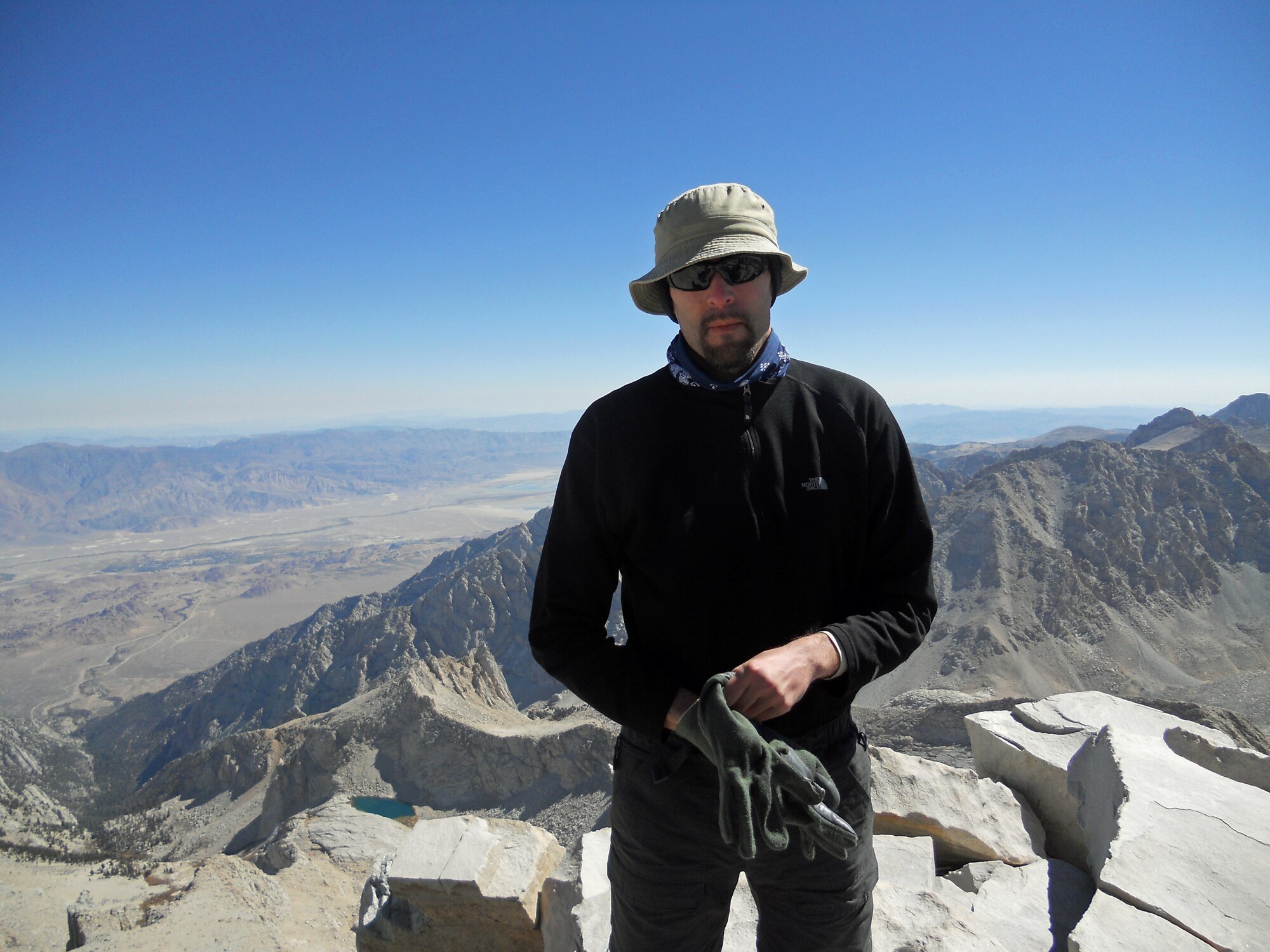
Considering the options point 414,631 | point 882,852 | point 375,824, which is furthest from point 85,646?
point 882,852

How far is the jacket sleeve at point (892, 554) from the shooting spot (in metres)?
2.24

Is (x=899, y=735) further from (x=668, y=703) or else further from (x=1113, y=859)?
(x=668, y=703)

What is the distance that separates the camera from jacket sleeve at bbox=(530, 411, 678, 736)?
2219 millimetres

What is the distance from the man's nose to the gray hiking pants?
1556 mm

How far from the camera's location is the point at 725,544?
87.0 inches

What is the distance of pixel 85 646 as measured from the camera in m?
141

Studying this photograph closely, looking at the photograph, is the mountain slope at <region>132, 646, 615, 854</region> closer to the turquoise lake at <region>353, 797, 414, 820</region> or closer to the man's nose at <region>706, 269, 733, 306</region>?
the turquoise lake at <region>353, 797, 414, 820</region>

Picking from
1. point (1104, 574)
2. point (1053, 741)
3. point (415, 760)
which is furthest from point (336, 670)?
point (1104, 574)

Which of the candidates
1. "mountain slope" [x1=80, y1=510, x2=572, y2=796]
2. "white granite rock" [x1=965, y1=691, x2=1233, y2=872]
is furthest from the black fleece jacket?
"mountain slope" [x1=80, y1=510, x2=572, y2=796]

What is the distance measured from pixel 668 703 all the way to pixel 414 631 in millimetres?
73254

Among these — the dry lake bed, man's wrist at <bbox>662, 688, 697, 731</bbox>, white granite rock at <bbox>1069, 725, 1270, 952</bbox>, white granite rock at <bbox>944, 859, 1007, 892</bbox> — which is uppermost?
man's wrist at <bbox>662, 688, 697, 731</bbox>

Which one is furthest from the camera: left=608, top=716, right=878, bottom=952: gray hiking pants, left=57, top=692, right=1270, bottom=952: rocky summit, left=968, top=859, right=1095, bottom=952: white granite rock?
left=968, top=859, right=1095, bottom=952: white granite rock

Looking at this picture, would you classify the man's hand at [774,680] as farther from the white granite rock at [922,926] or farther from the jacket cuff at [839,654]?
the white granite rock at [922,926]

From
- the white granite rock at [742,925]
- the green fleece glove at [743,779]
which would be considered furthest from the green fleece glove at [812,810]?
the white granite rock at [742,925]
